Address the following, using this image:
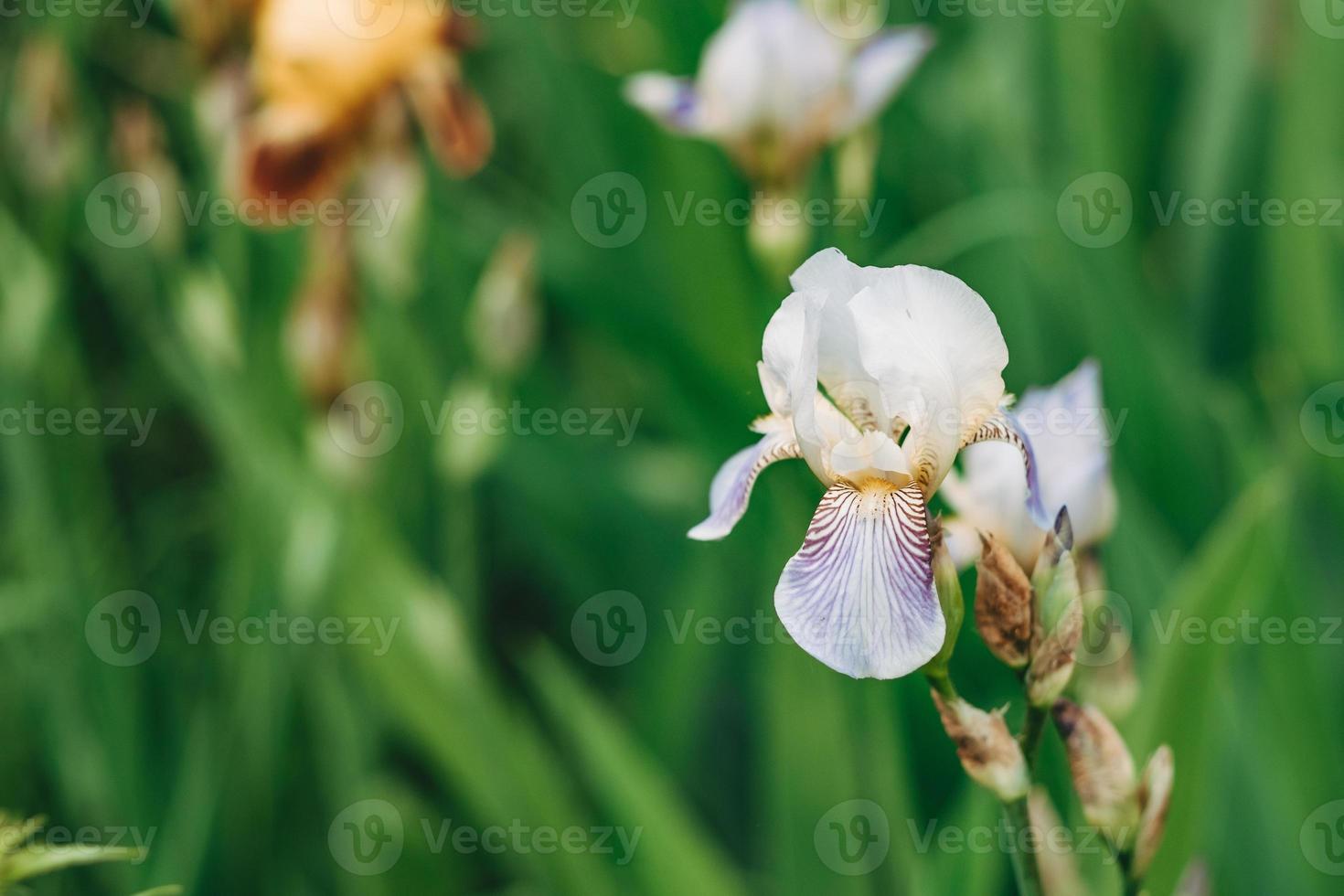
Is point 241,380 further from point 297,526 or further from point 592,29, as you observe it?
point 592,29

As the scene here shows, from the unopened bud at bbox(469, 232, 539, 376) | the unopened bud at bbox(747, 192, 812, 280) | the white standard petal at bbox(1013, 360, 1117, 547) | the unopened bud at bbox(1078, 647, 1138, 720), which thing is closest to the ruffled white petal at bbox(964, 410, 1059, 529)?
the white standard petal at bbox(1013, 360, 1117, 547)

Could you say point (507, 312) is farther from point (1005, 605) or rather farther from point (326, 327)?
point (1005, 605)

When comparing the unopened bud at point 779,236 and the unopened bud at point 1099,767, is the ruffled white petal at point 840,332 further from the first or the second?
the unopened bud at point 779,236

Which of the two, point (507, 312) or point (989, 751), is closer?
point (989, 751)

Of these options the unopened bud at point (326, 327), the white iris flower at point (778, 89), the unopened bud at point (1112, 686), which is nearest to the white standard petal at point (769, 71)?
the white iris flower at point (778, 89)

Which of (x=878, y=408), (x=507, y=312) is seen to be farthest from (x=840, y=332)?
(x=507, y=312)

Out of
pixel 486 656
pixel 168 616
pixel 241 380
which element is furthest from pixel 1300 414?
pixel 168 616

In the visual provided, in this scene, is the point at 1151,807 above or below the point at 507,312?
below
